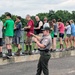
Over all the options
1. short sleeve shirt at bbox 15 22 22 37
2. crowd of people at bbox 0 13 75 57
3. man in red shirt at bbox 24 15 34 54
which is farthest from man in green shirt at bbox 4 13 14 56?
man in red shirt at bbox 24 15 34 54

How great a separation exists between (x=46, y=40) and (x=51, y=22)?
761cm

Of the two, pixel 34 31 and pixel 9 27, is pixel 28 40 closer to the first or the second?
pixel 34 31

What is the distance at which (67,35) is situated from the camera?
18.6 m

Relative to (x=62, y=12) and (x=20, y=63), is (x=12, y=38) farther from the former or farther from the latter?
(x=62, y=12)

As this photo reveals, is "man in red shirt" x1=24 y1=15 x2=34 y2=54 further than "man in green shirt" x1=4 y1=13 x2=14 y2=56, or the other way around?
"man in red shirt" x1=24 y1=15 x2=34 y2=54

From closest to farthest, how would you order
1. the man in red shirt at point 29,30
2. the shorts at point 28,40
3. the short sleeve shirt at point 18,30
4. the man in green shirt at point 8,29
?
1. the man in green shirt at point 8,29
2. the short sleeve shirt at point 18,30
3. the man in red shirt at point 29,30
4. the shorts at point 28,40

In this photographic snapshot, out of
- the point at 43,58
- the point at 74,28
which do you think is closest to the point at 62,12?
the point at 74,28

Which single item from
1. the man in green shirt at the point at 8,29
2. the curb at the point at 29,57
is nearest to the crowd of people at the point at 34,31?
the man in green shirt at the point at 8,29

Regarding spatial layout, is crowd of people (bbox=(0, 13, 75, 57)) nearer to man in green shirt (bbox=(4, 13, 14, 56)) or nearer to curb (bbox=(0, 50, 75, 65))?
man in green shirt (bbox=(4, 13, 14, 56))

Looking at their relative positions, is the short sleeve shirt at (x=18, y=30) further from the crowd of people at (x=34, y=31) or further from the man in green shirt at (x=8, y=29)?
the man in green shirt at (x=8, y=29)

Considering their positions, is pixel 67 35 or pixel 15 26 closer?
pixel 15 26

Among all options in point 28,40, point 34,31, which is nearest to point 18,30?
point 28,40

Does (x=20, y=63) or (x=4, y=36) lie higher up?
(x=4, y=36)

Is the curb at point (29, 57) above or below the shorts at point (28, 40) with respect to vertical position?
below
